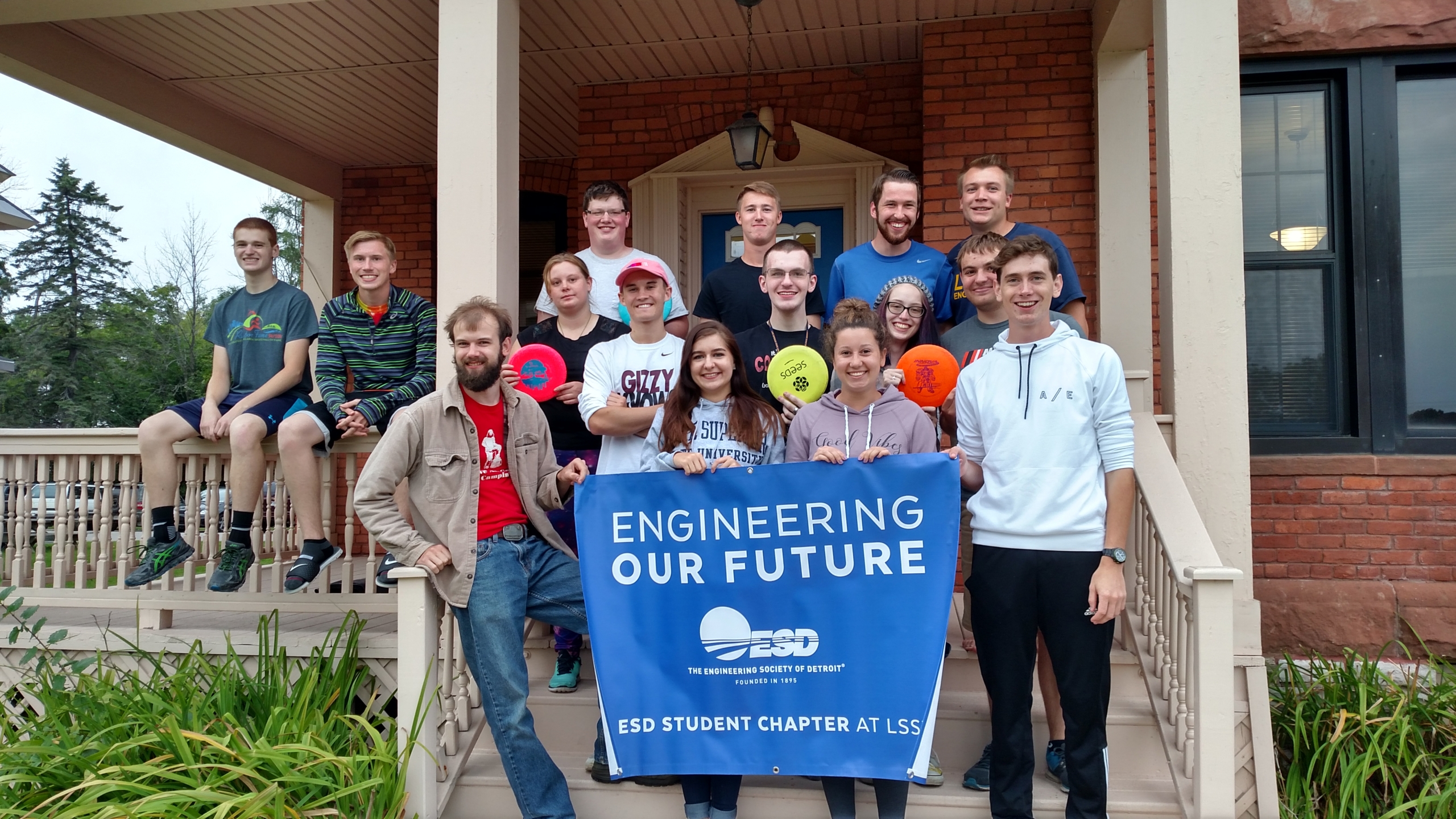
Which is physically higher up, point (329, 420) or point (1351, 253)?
point (1351, 253)

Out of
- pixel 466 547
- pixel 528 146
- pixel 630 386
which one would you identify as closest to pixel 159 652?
pixel 466 547

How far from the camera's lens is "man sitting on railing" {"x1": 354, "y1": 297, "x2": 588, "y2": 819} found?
3.25m

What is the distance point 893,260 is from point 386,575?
2701 mm

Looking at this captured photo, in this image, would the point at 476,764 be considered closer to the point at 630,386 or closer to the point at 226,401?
the point at 630,386

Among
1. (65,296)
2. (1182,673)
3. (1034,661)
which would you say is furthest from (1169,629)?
(65,296)

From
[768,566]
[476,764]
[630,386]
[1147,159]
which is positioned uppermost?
[1147,159]

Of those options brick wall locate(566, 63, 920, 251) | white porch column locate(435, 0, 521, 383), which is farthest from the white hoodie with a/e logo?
brick wall locate(566, 63, 920, 251)

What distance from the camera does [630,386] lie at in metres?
3.73

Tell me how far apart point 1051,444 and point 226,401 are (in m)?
3.94

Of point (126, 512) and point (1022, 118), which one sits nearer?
point (126, 512)

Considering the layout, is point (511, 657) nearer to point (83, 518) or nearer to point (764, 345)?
point (764, 345)

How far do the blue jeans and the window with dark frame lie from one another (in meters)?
4.54

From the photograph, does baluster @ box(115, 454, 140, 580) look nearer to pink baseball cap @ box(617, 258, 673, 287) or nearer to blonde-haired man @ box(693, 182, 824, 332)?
pink baseball cap @ box(617, 258, 673, 287)

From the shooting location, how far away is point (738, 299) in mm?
4203
